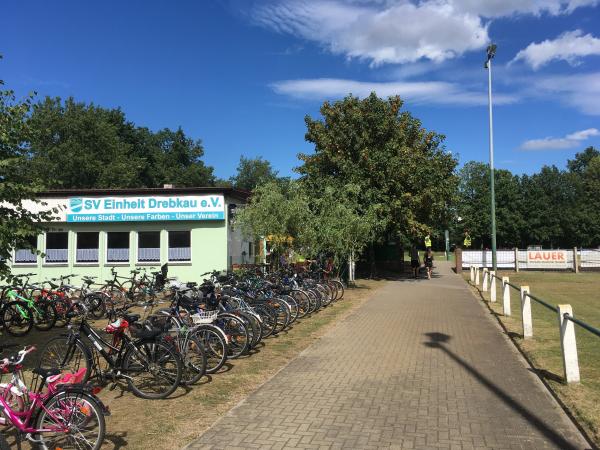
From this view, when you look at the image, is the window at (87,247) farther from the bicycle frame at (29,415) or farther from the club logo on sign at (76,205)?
the bicycle frame at (29,415)

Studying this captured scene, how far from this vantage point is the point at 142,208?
19.3 meters

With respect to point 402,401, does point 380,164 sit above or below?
above

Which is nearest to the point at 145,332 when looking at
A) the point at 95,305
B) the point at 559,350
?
the point at 559,350

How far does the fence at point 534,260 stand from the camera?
30.8 metres

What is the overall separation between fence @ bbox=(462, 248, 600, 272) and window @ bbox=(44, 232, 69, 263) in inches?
861

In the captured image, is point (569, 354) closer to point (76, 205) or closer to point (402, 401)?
point (402, 401)

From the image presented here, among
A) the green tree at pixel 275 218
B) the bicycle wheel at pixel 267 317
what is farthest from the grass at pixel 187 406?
the green tree at pixel 275 218

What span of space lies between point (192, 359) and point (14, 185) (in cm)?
364

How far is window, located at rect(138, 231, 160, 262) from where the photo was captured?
1959 centimetres

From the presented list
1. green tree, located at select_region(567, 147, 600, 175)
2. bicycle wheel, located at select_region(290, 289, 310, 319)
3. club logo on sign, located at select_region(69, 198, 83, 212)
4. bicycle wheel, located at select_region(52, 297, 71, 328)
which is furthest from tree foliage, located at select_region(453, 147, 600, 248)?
bicycle wheel, located at select_region(52, 297, 71, 328)

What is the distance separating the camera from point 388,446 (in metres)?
4.48

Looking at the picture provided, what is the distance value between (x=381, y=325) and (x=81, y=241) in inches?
525

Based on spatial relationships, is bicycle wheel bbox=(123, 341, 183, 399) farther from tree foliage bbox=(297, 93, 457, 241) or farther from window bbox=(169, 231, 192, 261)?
tree foliage bbox=(297, 93, 457, 241)

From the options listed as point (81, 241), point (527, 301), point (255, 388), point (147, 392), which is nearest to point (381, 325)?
point (527, 301)
